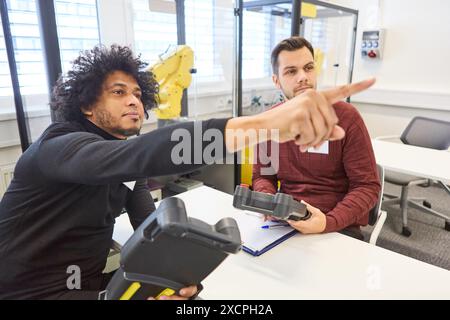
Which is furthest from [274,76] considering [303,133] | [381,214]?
[303,133]

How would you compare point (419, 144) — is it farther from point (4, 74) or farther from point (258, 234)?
point (4, 74)

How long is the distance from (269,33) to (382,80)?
1.46m

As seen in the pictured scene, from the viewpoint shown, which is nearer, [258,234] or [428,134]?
[258,234]

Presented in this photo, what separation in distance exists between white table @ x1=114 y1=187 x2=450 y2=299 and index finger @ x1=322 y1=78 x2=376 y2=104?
1.91 feet

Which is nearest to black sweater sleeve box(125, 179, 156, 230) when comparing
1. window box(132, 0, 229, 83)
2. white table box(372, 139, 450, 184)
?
window box(132, 0, 229, 83)

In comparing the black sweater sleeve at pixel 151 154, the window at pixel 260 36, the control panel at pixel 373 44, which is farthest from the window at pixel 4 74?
the control panel at pixel 373 44

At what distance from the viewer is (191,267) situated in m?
0.64

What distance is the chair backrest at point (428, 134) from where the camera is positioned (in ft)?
8.87

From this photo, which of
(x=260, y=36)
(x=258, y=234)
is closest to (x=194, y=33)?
(x=260, y=36)

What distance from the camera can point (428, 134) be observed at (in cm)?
282

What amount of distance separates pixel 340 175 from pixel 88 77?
106 centimetres

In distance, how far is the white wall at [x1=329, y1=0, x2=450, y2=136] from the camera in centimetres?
349

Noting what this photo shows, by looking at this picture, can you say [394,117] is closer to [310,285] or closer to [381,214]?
[381,214]

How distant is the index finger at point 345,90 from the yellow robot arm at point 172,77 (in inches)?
65.0
